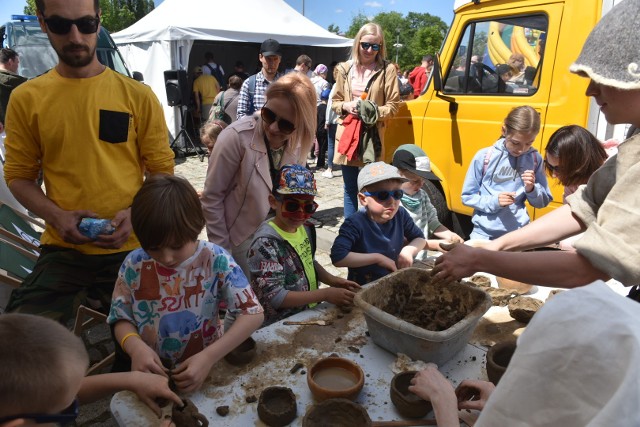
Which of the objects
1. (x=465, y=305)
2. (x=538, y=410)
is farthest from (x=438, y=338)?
(x=538, y=410)

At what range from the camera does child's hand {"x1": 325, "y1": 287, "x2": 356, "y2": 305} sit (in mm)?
1990

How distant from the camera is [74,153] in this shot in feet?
6.57

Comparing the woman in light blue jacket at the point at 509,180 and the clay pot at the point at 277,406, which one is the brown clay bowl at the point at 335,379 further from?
the woman in light blue jacket at the point at 509,180

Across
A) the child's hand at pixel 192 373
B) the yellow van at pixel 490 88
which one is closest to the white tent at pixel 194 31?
the yellow van at pixel 490 88

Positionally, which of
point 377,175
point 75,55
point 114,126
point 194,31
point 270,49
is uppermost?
point 194,31

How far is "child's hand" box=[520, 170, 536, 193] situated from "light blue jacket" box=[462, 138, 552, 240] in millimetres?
33

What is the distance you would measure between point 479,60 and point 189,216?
330 centimetres

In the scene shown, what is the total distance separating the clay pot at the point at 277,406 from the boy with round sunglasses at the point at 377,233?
102cm

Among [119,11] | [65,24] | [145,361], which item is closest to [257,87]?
[65,24]

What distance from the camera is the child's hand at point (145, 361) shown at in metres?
1.41

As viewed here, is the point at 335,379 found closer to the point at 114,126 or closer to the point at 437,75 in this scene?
the point at 114,126

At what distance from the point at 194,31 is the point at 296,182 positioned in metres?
8.82

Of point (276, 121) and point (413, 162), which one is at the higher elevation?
point (276, 121)

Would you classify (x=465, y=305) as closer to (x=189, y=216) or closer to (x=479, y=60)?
(x=189, y=216)
